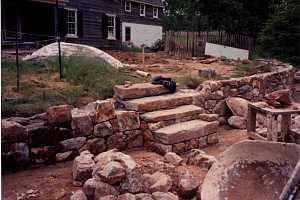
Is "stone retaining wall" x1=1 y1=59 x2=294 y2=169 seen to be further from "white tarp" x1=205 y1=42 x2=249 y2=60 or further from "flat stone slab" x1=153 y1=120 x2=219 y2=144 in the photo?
"white tarp" x1=205 y1=42 x2=249 y2=60

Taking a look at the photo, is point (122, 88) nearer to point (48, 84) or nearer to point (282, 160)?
point (48, 84)

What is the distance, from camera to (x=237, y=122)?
7688mm

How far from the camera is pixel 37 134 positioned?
4.68 meters

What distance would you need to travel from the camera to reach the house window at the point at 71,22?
16.1 meters

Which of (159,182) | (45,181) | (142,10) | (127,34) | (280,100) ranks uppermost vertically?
(142,10)

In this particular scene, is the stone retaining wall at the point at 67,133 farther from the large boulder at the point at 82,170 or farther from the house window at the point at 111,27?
the house window at the point at 111,27

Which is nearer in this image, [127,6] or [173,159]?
[173,159]

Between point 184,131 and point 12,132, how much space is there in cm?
251

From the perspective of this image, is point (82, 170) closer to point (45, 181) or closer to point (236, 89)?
point (45, 181)

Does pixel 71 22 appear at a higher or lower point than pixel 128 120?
higher

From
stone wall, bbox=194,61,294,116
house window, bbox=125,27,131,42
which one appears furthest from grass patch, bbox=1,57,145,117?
house window, bbox=125,27,131,42

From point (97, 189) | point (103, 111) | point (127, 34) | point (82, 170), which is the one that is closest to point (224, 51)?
point (127, 34)

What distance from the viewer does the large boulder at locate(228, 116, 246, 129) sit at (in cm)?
763

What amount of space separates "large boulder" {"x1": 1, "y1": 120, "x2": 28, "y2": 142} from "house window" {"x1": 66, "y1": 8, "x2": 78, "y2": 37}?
39.5ft
